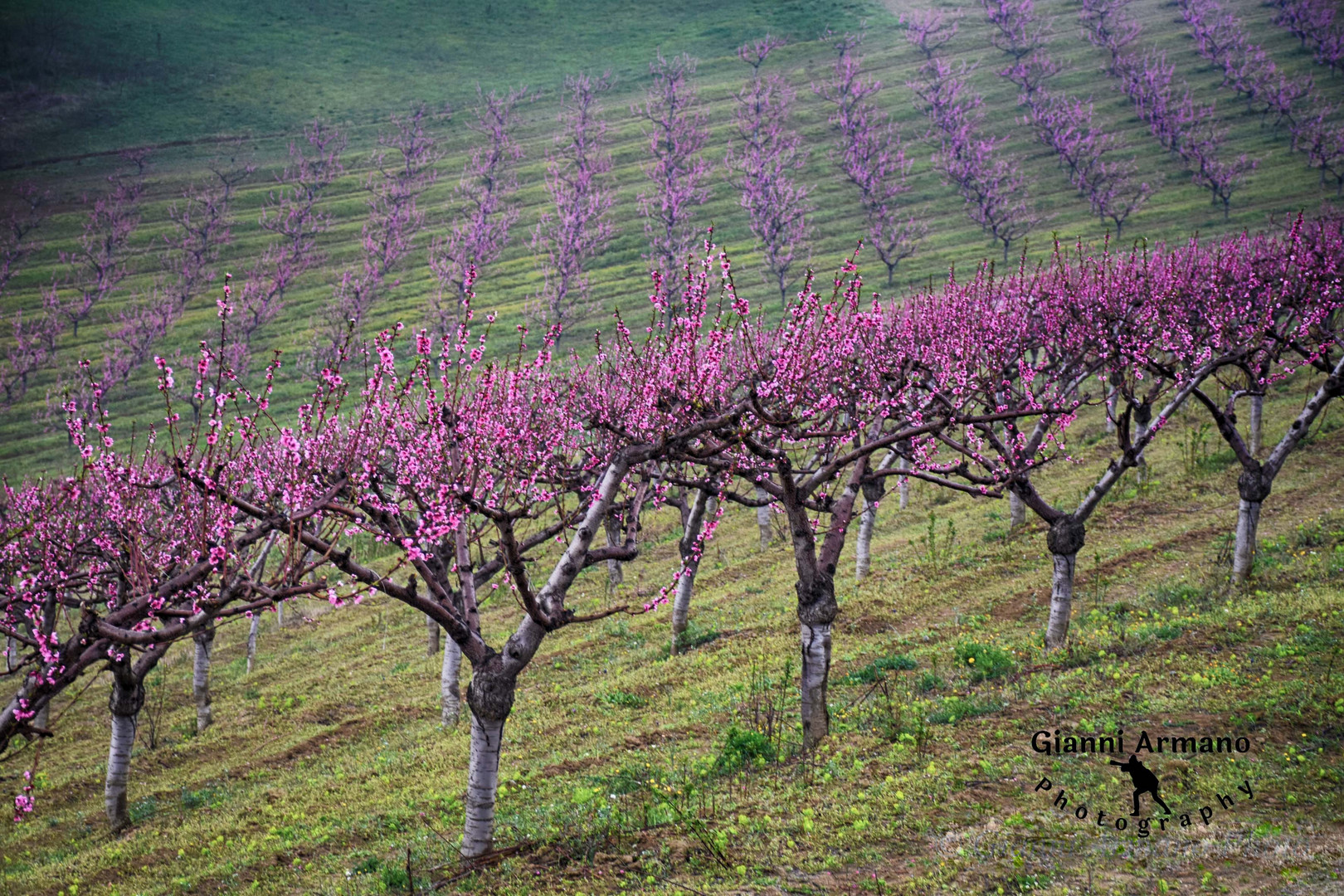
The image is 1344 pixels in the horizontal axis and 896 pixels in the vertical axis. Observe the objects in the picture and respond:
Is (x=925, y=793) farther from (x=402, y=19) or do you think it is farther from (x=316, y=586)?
→ (x=402, y=19)

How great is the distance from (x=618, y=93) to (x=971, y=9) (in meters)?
67.7

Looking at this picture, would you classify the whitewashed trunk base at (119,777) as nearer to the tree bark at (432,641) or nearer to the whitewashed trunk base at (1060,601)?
the tree bark at (432,641)

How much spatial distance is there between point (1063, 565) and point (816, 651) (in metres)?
6.08

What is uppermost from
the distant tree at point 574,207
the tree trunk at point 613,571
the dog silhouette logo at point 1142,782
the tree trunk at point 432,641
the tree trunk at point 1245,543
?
the distant tree at point 574,207

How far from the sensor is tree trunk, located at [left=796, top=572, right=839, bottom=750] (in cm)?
1320

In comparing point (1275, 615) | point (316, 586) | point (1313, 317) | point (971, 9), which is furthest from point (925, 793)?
point (971, 9)

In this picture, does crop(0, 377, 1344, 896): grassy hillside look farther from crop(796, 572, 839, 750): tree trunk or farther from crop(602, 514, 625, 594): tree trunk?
crop(602, 514, 625, 594): tree trunk

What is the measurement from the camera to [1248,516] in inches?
704

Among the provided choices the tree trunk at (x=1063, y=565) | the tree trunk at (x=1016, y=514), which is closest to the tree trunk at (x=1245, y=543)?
the tree trunk at (x=1063, y=565)

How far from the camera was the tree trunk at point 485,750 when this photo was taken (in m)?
10.9

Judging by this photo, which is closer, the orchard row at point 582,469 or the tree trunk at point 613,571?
the orchard row at point 582,469

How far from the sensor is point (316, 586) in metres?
8.51

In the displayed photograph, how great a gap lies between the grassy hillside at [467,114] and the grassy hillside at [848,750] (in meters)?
60.6

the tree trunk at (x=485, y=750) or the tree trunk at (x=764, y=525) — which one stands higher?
the tree trunk at (x=485, y=750)
